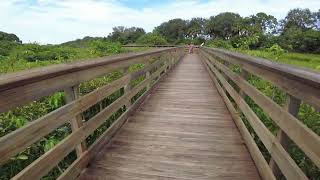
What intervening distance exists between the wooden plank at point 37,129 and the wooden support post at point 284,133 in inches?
67.3

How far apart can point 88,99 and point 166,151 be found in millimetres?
1153

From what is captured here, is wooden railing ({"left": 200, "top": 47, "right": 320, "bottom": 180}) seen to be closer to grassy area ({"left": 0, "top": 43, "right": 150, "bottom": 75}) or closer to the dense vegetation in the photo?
the dense vegetation

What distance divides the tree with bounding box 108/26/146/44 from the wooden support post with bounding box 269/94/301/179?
95.2 meters

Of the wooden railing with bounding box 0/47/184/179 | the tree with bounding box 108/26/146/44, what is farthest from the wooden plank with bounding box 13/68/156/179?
the tree with bounding box 108/26/146/44

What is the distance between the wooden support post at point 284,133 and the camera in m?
2.57

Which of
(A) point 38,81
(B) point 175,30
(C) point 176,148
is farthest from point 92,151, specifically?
(B) point 175,30

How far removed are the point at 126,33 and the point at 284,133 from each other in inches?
4230

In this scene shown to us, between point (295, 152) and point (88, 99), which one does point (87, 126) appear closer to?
point (88, 99)

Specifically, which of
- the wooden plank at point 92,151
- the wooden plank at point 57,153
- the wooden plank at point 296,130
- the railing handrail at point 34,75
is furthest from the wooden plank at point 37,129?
the wooden plank at point 296,130

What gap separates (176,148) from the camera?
4.17m

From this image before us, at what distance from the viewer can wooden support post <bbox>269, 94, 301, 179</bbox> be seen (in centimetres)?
257

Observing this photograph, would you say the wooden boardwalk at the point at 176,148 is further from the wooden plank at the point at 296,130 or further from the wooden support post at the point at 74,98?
the wooden plank at the point at 296,130

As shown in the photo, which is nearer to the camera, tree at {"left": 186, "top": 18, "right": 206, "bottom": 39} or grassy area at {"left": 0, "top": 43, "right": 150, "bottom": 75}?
grassy area at {"left": 0, "top": 43, "right": 150, "bottom": 75}

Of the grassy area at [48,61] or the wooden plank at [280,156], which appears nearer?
the wooden plank at [280,156]
